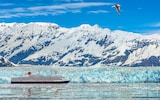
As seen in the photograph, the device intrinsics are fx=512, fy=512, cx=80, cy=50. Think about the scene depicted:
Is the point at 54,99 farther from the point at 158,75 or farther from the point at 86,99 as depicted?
the point at 158,75

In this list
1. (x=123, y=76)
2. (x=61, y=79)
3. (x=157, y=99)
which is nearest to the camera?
(x=157, y=99)

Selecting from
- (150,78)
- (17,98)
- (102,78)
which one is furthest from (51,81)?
(17,98)

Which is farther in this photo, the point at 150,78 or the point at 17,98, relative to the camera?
the point at 150,78

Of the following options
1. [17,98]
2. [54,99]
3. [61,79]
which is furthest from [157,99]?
[61,79]

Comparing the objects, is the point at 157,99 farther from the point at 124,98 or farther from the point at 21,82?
the point at 21,82

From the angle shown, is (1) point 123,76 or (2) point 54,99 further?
(1) point 123,76

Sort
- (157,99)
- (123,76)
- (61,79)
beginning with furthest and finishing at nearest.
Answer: (123,76), (61,79), (157,99)

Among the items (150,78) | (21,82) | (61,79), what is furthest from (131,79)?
(21,82)

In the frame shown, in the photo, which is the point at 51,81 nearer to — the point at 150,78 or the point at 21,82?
the point at 21,82
